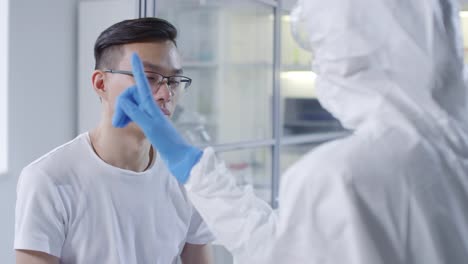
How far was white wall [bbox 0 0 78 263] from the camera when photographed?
202 centimetres

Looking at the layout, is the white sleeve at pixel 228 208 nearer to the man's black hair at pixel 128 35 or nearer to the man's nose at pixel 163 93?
the man's nose at pixel 163 93

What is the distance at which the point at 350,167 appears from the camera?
818 mm

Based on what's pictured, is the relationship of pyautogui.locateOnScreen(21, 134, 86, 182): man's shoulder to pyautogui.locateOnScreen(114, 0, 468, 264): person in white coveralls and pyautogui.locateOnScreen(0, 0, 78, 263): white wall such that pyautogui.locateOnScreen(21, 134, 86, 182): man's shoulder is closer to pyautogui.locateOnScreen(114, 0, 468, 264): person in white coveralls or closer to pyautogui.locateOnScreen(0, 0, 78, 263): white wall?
pyautogui.locateOnScreen(114, 0, 468, 264): person in white coveralls

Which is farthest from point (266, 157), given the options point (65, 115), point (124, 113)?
point (124, 113)

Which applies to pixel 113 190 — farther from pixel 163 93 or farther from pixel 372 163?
pixel 372 163

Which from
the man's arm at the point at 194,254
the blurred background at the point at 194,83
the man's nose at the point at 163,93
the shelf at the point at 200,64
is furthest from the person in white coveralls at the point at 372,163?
the shelf at the point at 200,64

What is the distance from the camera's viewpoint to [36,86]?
2.09m

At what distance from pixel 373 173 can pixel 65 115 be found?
1.62 m

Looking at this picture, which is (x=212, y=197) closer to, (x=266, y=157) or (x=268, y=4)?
(x=268, y=4)

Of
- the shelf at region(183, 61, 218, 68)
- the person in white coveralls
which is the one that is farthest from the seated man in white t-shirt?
the shelf at region(183, 61, 218, 68)

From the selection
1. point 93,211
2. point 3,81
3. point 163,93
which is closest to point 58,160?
point 93,211

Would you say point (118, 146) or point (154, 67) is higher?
point (154, 67)

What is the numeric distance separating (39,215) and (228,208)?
1.74 ft

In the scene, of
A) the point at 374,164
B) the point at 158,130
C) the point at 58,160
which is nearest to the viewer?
the point at 374,164
